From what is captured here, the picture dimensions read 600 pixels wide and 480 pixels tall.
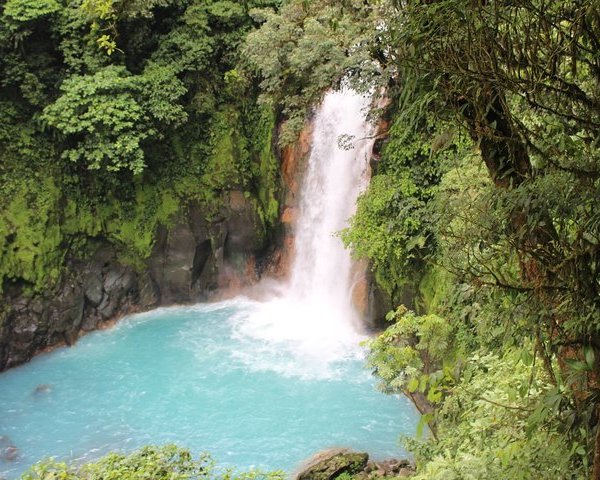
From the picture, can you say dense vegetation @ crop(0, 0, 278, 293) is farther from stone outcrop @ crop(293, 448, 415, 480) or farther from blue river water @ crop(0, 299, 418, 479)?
stone outcrop @ crop(293, 448, 415, 480)

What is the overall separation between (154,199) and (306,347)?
506cm

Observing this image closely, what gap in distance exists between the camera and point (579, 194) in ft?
6.54

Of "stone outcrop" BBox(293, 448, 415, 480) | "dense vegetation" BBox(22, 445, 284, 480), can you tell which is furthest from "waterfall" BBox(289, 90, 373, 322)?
"dense vegetation" BBox(22, 445, 284, 480)

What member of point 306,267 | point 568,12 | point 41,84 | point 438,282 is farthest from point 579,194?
point 41,84

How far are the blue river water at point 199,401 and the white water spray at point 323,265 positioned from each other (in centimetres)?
16

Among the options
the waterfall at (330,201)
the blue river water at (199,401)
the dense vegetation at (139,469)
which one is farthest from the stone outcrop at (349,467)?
the waterfall at (330,201)

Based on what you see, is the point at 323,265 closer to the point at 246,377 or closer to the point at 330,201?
the point at 330,201

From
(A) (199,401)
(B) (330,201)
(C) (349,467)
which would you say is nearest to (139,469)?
(C) (349,467)

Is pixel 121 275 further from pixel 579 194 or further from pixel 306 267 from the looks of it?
pixel 579 194

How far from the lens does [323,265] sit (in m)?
12.1

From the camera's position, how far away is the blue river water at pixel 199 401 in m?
8.12

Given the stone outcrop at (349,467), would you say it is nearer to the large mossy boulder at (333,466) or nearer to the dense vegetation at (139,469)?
the large mossy boulder at (333,466)

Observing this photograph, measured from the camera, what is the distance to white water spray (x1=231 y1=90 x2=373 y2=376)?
1058 cm

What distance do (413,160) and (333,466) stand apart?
4.89 meters
